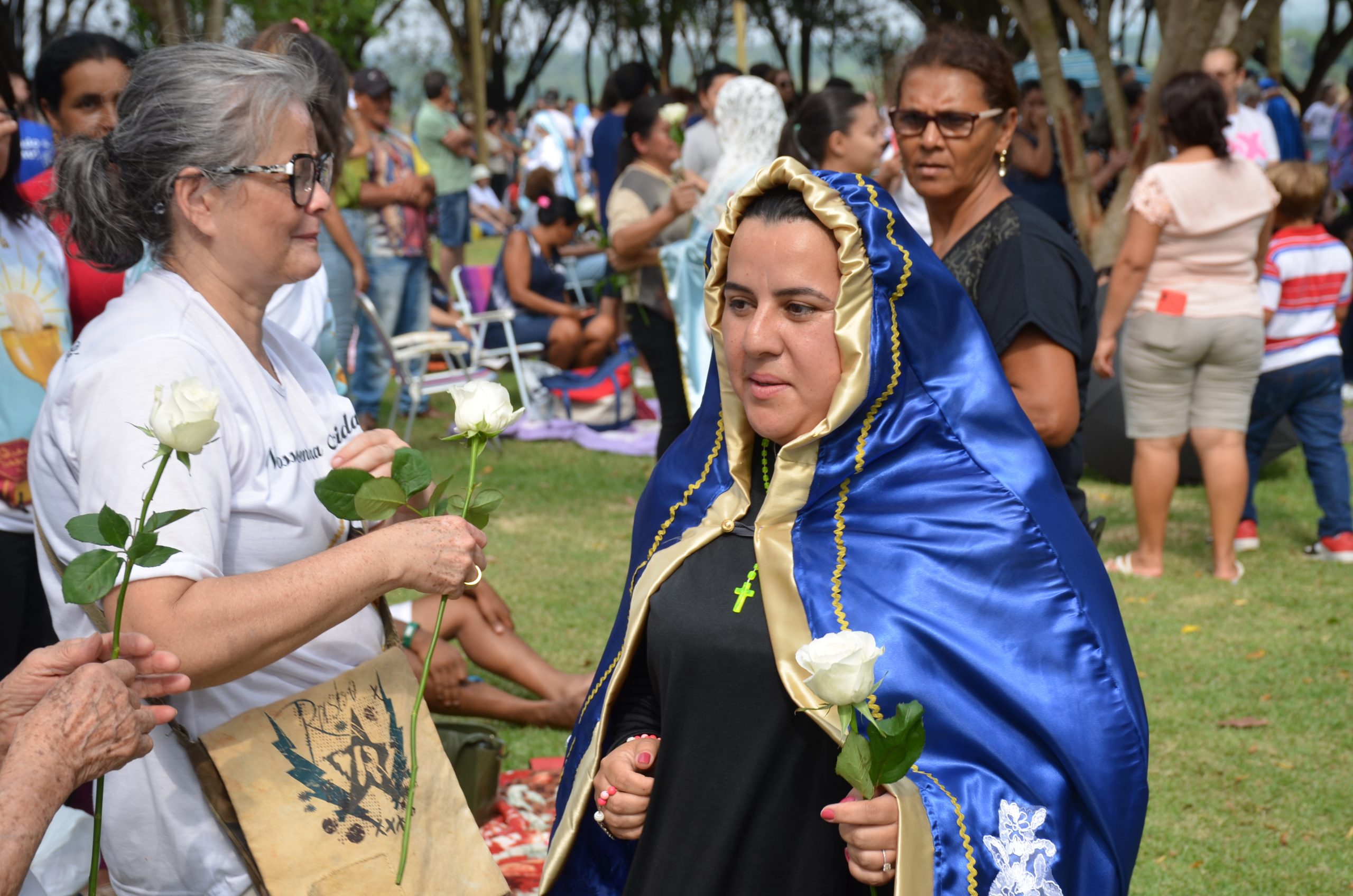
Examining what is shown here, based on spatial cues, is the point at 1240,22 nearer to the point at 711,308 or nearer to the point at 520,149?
the point at 711,308

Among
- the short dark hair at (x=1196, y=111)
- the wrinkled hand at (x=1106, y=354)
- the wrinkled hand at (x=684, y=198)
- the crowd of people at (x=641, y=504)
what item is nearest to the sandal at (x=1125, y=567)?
the wrinkled hand at (x=1106, y=354)

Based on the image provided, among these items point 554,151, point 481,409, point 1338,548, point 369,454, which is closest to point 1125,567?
point 1338,548

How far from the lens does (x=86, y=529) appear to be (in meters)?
1.73

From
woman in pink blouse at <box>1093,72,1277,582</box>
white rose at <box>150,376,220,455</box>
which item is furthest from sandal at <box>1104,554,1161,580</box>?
white rose at <box>150,376,220,455</box>

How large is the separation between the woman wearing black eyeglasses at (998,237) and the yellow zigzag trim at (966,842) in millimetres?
1092

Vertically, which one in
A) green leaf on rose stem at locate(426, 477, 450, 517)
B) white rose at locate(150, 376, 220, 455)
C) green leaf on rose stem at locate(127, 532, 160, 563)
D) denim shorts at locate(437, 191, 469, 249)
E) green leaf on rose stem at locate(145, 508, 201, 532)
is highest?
white rose at locate(150, 376, 220, 455)

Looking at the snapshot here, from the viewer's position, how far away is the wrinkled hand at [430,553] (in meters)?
1.99

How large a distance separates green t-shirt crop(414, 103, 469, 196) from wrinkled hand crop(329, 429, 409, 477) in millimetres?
11242

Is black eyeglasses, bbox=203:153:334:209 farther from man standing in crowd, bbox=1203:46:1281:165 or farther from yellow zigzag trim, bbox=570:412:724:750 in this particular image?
man standing in crowd, bbox=1203:46:1281:165

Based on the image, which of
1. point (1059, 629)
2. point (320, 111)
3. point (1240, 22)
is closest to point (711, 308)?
point (1059, 629)

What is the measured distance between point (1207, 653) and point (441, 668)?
3.12 meters

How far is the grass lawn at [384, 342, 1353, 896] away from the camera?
12.2 ft

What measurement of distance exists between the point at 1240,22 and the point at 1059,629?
11.4 metres

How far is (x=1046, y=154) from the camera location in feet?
31.4
